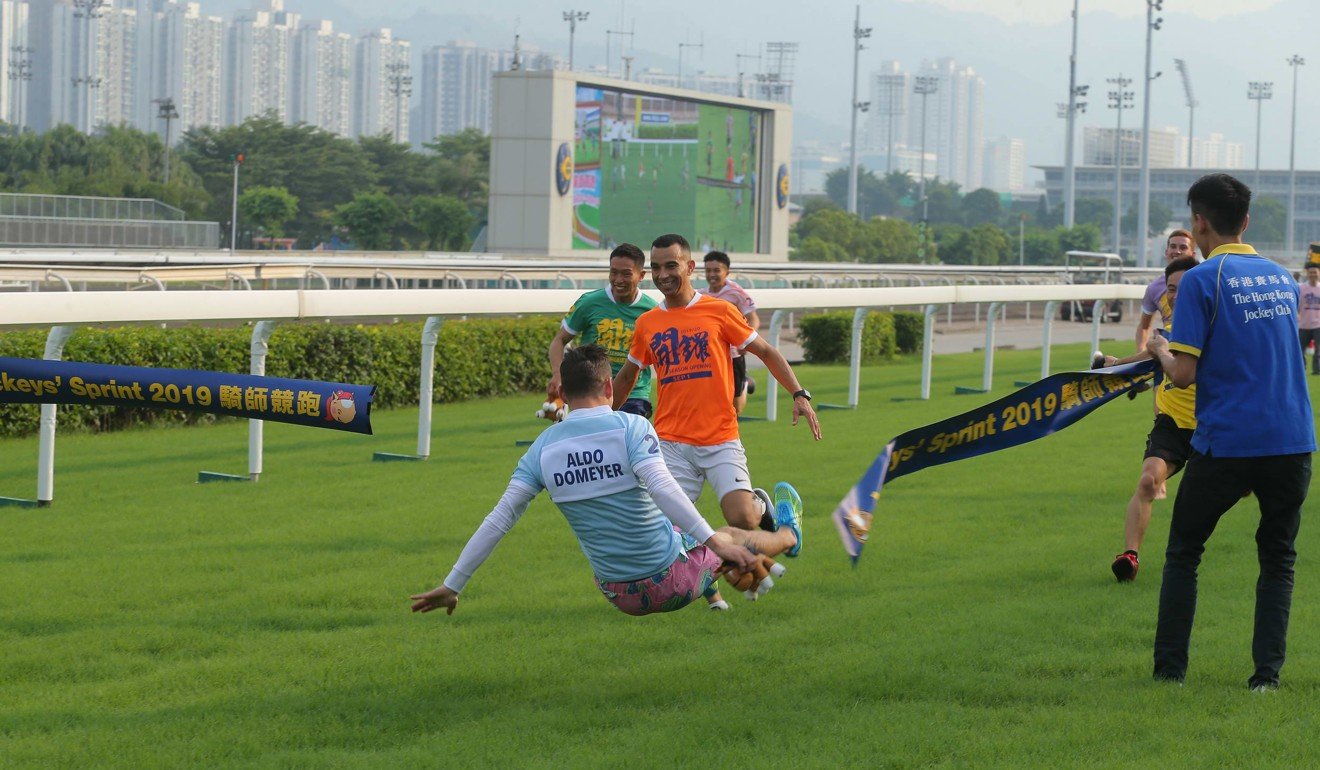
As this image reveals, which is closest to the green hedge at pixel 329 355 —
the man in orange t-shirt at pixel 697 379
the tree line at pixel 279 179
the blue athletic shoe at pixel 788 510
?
the man in orange t-shirt at pixel 697 379

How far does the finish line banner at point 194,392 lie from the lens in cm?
619

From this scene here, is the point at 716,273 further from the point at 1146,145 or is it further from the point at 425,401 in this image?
the point at 1146,145

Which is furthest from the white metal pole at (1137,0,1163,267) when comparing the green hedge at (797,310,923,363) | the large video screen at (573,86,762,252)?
the green hedge at (797,310,923,363)

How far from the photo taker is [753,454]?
12.5m

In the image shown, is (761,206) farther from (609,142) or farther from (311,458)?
(311,458)

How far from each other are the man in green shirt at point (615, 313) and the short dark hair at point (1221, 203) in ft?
11.5


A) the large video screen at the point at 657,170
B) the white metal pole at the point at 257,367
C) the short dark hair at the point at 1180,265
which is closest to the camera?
the short dark hair at the point at 1180,265

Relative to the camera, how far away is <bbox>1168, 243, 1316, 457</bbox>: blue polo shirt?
541 centimetres

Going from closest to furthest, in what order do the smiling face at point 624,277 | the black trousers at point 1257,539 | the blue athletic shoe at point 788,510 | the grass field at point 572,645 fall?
the grass field at point 572,645 < the black trousers at point 1257,539 < the blue athletic shoe at point 788,510 < the smiling face at point 624,277

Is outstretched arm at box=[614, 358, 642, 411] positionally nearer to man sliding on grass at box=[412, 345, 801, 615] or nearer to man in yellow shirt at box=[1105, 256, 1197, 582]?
man sliding on grass at box=[412, 345, 801, 615]

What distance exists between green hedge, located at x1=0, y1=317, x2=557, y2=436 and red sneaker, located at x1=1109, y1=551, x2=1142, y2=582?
8.19m

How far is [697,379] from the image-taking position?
22.4 feet

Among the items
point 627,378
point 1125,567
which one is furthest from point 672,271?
point 1125,567

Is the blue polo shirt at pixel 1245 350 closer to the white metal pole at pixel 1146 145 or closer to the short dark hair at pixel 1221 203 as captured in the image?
the short dark hair at pixel 1221 203
